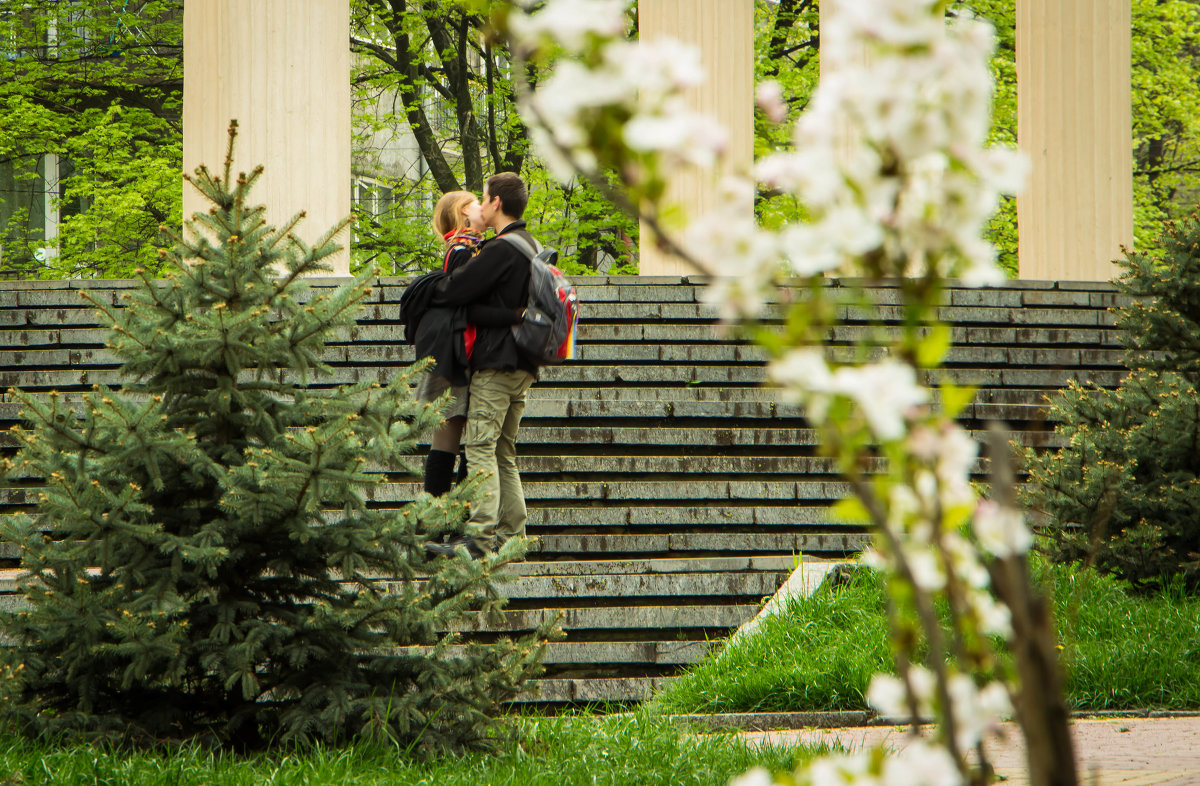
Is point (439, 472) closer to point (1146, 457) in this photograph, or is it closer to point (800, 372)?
point (1146, 457)

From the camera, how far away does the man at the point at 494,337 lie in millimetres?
6477

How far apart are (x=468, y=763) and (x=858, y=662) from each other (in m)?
2.03

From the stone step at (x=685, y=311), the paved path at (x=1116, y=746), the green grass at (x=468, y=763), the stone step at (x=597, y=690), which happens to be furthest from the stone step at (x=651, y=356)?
the green grass at (x=468, y=763)

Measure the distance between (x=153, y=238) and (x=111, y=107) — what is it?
7.57 ft

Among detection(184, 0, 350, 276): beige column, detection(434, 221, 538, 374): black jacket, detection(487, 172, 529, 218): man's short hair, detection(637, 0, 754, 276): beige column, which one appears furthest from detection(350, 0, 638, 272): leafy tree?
detection(434, 221, 538, 374): black jacket

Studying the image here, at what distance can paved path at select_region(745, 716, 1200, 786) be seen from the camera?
160 inches

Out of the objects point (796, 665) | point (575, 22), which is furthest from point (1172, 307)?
point (575, 22)

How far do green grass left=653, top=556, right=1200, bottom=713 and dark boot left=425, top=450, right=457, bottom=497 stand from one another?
1590mm

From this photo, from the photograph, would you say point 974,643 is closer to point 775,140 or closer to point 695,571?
point 695,571

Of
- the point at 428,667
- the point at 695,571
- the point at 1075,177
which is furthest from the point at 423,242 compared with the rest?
the point at 428,667

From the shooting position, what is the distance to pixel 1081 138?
1305 centimetres

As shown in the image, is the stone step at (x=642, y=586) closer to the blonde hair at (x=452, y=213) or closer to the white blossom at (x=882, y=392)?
the blonde hair at (x=452, y=213)

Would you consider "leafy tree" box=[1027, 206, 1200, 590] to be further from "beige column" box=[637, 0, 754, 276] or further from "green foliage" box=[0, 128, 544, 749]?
"beige column" box=[637, 0, 754, 276]

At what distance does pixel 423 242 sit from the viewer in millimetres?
21812
